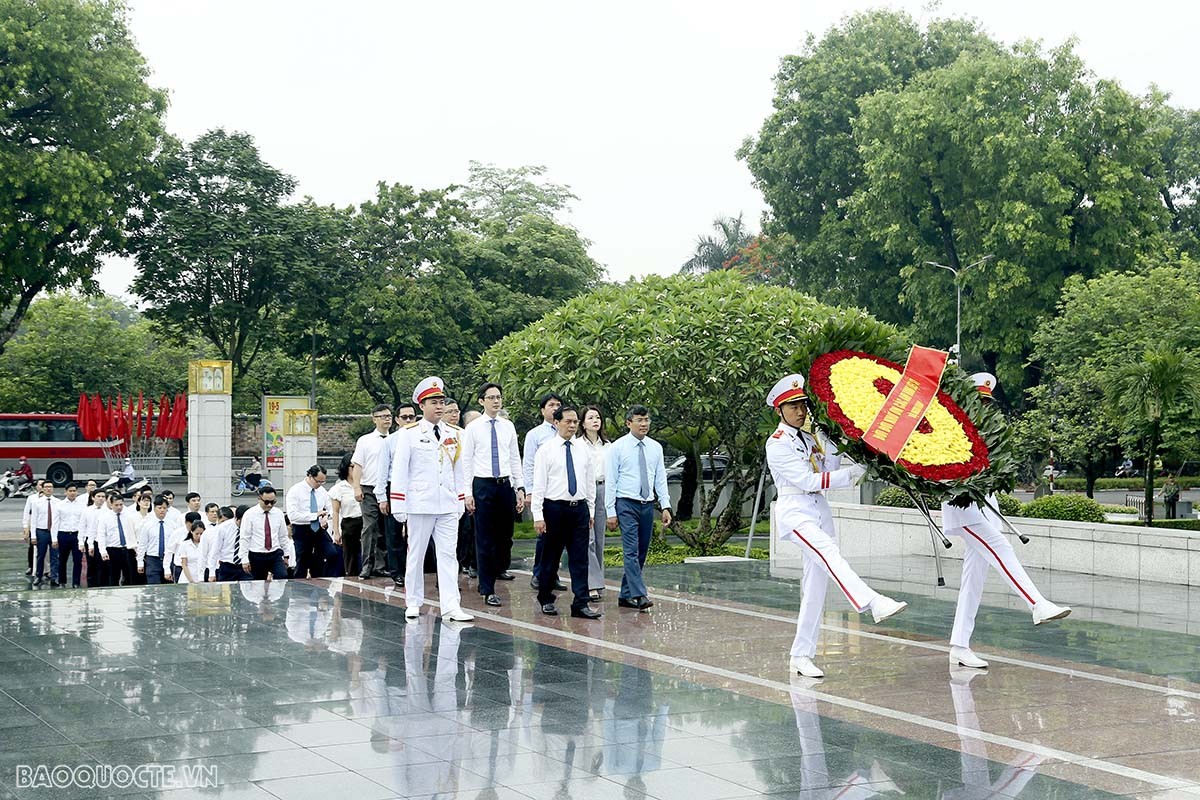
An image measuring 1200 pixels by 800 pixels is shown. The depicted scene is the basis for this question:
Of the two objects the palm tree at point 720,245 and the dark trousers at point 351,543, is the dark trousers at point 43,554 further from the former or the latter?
the palm tree at point 720,245

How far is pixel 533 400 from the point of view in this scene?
18375 millimetres

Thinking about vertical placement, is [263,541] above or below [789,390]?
below

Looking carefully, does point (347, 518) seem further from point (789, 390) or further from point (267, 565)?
point (789, 390)

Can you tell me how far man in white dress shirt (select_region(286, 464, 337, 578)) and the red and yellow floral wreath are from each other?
7036 millimetres

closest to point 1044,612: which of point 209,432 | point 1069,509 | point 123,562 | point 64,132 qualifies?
point 1069,509

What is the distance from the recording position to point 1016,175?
34188mm

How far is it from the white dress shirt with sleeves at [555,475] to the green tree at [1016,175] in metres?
26.1

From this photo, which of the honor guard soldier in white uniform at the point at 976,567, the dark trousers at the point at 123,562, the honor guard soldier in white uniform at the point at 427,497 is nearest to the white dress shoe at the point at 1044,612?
the honor guard soldier in white uniform at the point at 976,567

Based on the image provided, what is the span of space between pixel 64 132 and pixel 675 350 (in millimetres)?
22337

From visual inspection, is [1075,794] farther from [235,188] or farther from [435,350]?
[235,188]

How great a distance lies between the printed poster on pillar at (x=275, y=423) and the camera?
31.7 m

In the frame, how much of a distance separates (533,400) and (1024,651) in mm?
10227

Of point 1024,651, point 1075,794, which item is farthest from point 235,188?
point 1075,794

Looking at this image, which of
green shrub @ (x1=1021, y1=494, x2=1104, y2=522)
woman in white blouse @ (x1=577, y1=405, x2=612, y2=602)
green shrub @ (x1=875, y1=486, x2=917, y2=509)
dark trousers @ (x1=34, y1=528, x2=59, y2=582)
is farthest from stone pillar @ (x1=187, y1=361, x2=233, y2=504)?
green shrub @ (x1=1021, y1=494, x2=1104, y2=522)
